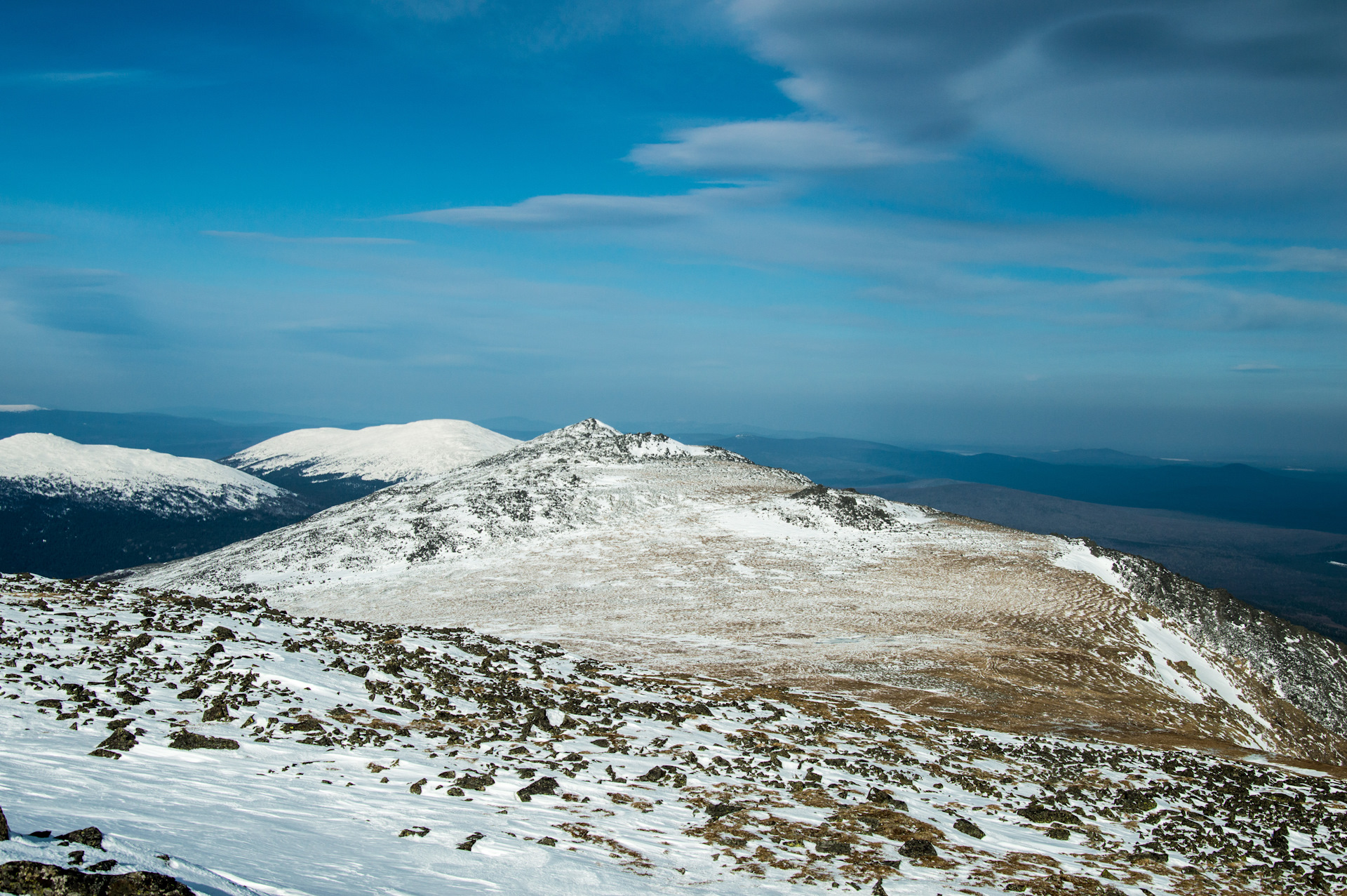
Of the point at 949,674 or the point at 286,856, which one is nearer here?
the point at 286,856

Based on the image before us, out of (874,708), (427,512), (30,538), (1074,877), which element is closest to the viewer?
(1074,877)

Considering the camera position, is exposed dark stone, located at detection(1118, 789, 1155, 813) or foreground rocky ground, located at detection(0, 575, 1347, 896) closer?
foreground rocky ground, located at detection(0, 575, 1347, 896)

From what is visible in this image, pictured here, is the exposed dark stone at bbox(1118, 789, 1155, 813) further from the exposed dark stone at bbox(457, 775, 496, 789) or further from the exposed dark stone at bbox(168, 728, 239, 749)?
the exposed dark stone at bbox(168, 728, 239, 749)

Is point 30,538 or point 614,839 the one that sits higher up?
point 614,839

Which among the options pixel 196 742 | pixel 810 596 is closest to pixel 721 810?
pixel 196 742

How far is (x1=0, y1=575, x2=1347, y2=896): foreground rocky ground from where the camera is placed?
27.5 feet

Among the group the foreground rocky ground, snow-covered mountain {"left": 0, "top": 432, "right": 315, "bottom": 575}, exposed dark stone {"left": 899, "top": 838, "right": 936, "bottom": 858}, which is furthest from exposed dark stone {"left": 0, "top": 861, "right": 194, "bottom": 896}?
snow-covered mountain {"left": 0, "top": 432, "right": 315, "bottom": 575}

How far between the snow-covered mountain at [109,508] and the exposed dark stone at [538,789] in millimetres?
138480

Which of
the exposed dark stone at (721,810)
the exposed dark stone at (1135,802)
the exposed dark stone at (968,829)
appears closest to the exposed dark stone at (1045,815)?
the exposed dark stone at (968,829)

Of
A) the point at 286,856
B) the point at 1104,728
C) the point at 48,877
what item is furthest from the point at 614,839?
the point at 1104,728

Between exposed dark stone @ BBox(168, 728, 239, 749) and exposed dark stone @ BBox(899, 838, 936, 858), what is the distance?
434 inches

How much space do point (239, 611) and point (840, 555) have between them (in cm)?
3677

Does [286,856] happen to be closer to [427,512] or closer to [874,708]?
[874,708]

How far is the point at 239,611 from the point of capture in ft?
88.4
